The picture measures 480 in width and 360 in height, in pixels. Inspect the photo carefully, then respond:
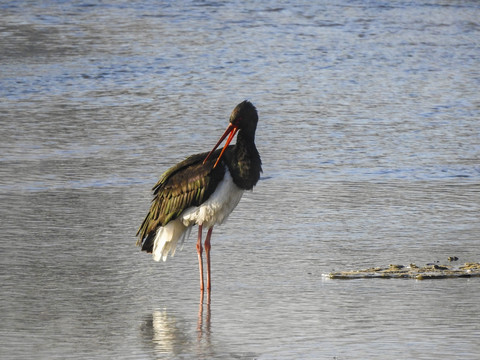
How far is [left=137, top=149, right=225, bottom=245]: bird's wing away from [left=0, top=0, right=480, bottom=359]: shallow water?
0.34 m

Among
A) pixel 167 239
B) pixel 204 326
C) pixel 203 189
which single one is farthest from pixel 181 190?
pixel 204 326

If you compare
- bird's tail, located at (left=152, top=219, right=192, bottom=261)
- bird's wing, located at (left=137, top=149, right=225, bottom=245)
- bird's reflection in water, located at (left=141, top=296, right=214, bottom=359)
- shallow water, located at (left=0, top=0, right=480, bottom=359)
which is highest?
bird's wing, located at (left=137, top=149, right=225, bottom=245)

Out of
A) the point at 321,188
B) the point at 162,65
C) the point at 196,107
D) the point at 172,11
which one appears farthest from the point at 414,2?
the point at 321,188

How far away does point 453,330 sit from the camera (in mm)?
6055

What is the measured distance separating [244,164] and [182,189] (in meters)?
0.45

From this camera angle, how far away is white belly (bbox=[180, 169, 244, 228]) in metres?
7.45

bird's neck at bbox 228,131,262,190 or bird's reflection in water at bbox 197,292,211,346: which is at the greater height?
bird's neck at bbox 228,131,262,190

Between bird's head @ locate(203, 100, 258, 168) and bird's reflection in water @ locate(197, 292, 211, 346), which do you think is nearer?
bird's reflection in water @ locate(197, 292, 211, 346)

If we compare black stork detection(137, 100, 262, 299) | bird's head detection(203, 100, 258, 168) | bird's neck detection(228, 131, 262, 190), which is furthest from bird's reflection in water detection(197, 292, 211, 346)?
bird's head detection(203, 100, 258, 168)

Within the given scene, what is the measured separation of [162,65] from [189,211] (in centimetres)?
913

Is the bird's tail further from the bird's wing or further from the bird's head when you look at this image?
the bird's head

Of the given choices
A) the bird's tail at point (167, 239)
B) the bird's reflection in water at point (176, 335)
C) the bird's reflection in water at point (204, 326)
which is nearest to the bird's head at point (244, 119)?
the bird's tail at point (167, 239)

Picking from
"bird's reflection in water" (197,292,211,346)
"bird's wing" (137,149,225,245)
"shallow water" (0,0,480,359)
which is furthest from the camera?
"bird's wing" (137,149,225,245)

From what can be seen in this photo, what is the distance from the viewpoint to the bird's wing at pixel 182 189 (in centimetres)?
741
